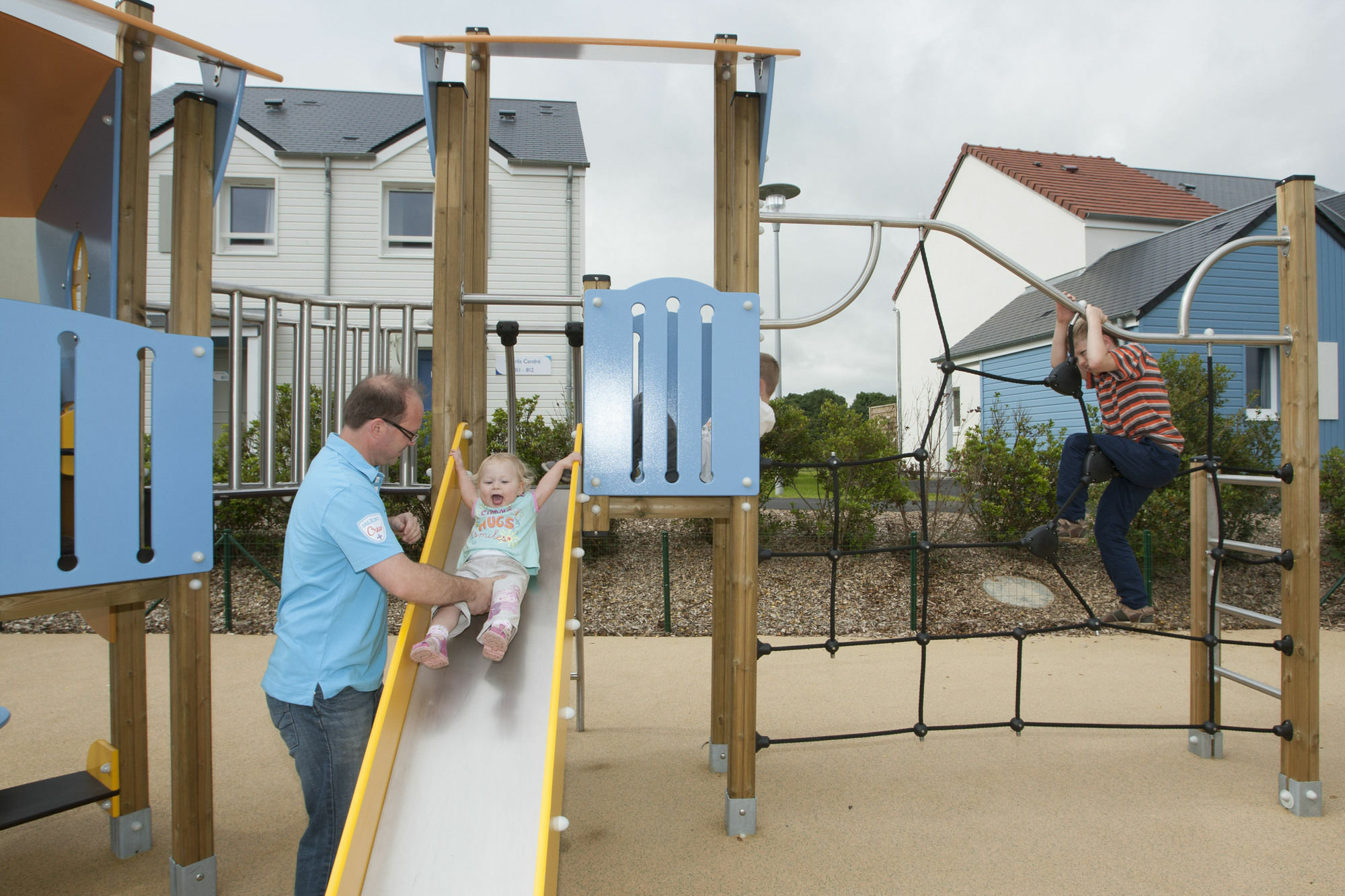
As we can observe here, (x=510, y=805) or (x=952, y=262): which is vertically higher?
(x=952, y=262)

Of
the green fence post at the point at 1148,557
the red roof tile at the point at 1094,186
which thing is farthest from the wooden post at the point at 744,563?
the red roof tile at the point at 1094,186

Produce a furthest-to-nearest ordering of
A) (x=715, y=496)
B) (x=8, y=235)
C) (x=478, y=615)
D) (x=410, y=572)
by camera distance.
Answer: (x=8, y=235)
(x=715, y=496)
(x=478, y=615)
(x=410, y=572)

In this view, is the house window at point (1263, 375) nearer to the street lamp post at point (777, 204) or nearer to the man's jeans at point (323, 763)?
the street lamp post at point (777, 204)

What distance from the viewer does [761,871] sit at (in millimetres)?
2727

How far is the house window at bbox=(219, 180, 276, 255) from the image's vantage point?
1165 cm

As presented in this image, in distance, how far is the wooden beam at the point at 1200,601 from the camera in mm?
3805

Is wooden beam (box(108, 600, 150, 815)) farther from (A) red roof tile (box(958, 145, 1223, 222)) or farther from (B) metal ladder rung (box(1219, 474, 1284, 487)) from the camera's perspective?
(A) red roof tile (box(958, 145, 1223, 222))

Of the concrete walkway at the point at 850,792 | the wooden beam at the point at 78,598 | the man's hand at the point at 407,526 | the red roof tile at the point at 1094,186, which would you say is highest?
the red roof tile at the point at 1094,186

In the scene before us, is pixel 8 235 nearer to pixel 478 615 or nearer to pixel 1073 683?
pixel 478 615

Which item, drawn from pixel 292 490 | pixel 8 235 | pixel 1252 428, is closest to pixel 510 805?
pixel 292 490

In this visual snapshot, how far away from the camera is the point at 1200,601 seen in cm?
384

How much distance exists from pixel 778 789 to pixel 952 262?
→ 55.6ft

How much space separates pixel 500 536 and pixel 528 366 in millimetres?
7861

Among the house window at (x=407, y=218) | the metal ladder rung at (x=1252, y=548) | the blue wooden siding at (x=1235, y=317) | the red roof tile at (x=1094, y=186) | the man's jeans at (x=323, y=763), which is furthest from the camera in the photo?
the red roof tile at (x=1094, y=186)
